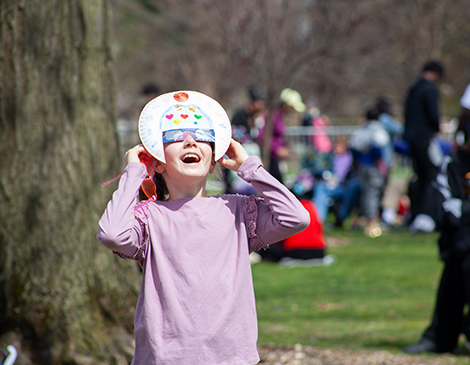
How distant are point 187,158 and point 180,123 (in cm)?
13

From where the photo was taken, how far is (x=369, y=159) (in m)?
10.6

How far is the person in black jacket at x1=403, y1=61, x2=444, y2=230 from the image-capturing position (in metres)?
9.40

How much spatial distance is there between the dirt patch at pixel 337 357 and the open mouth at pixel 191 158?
2334mm

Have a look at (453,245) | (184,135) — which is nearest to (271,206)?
(184,135)

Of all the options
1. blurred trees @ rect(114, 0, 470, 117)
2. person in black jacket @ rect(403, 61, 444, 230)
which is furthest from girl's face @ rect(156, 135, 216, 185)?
person in black jacket @ rect(403, 61, 444, 230)

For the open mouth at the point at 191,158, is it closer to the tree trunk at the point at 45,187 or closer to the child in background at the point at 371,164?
the tree trunk at the point at 45,187

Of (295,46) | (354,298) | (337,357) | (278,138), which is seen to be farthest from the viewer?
(295,46)

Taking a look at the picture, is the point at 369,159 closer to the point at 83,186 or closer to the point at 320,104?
the point at 83,186

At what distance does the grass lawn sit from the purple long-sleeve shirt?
260cm

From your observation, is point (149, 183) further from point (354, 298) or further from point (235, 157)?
point (354, 298)

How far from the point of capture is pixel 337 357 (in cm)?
448

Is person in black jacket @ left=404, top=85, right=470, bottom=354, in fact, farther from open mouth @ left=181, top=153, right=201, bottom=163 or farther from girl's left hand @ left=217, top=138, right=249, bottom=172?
open mouth @ left=181, top=153, right=201, bottom=163

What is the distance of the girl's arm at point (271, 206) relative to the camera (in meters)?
2.42

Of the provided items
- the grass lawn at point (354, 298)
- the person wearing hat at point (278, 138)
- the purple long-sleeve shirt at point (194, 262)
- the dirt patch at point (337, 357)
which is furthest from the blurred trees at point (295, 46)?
the purple long-sleeve shirt at point (194, 262)
